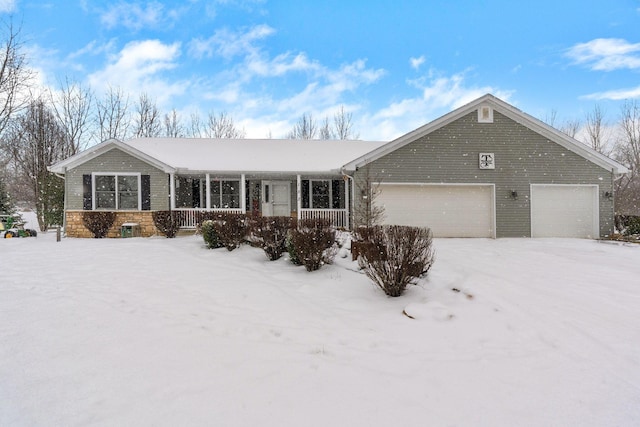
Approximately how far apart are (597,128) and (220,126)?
34.1 meters

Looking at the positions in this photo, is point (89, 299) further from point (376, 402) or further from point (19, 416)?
point (376, 402)

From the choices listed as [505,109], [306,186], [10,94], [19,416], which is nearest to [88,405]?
[19,416]

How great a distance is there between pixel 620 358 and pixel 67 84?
31.5 metres

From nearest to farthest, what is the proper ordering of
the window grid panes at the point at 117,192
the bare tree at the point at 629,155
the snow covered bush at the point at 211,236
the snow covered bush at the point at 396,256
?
the snow covered bush at the point at 396,256, the snow covered bush at the point at 211,236, the window grid panes at the point at 117,192, the bare tree at the point at 629,155

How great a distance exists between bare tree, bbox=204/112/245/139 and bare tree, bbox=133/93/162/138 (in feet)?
14.2

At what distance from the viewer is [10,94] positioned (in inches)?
609

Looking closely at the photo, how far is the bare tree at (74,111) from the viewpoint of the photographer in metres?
22.4

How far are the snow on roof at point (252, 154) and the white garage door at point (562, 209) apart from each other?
25.8ft

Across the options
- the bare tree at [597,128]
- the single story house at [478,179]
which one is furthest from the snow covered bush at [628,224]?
the bare tree at [597,128]

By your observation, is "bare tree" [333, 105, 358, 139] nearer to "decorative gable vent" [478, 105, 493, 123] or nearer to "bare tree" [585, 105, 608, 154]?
"decorative gable vent" [478, 105, 493, 123]

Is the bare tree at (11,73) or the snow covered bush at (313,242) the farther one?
the bare tree at (11,73)

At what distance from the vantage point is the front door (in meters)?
15.2

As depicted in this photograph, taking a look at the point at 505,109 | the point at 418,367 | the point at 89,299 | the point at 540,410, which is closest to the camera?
the point at 540,410

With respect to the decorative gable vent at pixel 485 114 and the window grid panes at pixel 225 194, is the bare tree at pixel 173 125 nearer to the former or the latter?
the window grid panes at pixel 225 194
